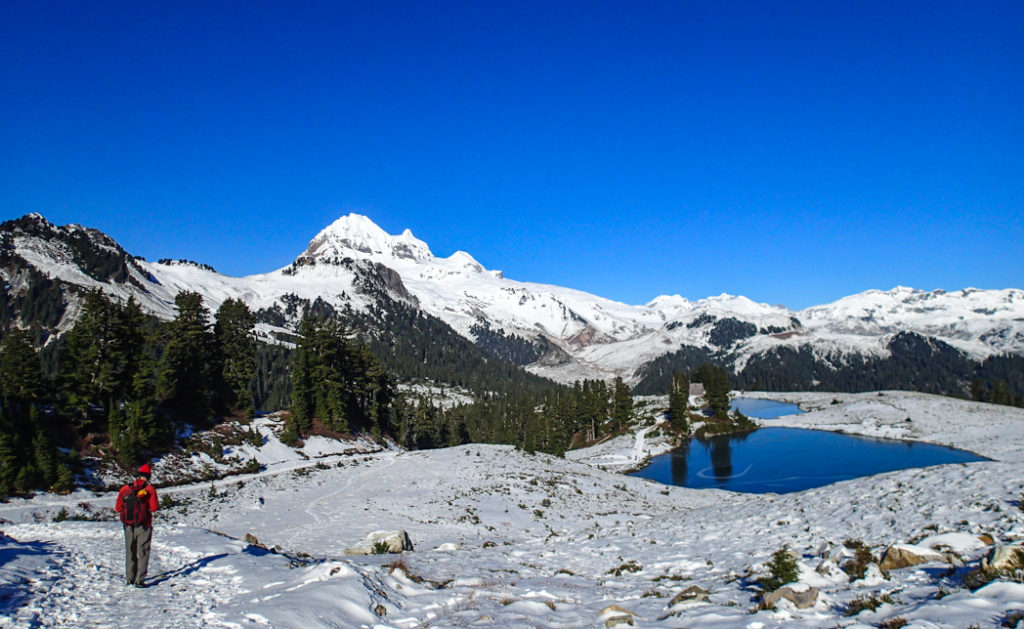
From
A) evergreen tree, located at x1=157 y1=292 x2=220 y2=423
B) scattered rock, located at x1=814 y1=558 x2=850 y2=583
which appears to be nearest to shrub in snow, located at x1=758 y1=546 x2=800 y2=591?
scattered rock, located at x1=814 y1=558 x2=850 y2=583

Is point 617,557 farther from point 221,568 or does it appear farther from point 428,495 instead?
point 428,495

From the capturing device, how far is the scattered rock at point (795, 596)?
12.1 meters

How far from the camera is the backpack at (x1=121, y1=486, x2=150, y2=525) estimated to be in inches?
568

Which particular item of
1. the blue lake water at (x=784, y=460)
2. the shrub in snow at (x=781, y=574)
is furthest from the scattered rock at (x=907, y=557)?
the blue lake water at (x=784, y=460)

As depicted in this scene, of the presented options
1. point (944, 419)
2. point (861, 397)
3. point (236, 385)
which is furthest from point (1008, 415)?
point (236, 385)

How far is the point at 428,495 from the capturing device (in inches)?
1646

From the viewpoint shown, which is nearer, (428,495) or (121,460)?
(428,495)

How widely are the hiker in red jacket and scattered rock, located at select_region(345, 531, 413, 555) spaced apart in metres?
10.5

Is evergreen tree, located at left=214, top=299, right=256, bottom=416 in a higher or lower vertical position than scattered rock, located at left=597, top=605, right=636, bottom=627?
higher

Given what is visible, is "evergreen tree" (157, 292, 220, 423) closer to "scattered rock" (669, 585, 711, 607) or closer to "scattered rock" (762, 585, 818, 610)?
"scattered rock" (669, 585, 711, 607)

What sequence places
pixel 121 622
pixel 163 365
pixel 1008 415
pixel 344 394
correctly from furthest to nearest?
pixel 1008 415
pixel 344 394
pixel 163 365
pixel 121 622

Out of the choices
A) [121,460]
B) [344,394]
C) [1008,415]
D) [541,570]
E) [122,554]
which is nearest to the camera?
[122,554]

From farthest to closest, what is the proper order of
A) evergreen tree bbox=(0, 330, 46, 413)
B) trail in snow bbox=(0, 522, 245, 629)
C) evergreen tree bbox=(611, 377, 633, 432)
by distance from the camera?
evergreen tree bbox=(611, 377, 633, 432) → evergreen tree bbox=(0, 330, 46, 413) → trail in snow bbox=(0, 522, 245, 629)

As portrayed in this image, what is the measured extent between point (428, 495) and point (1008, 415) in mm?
144819
